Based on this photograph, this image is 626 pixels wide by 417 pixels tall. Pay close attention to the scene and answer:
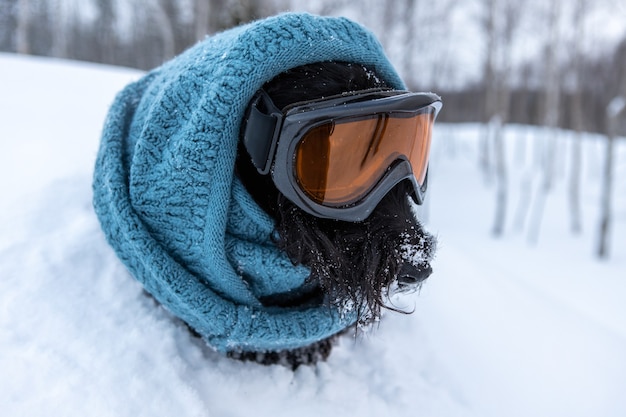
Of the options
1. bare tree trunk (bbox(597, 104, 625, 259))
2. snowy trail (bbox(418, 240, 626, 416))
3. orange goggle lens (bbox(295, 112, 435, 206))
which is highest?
orange goggle lens (bbox(295, 112, 435, 206))

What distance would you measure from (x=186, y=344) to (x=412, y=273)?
0.66m

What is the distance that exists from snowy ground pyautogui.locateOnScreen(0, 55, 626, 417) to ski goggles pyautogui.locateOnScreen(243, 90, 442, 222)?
0.34 meters

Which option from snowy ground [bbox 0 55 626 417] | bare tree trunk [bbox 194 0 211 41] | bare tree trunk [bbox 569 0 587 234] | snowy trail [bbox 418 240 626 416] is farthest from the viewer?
bare tree trunk [bbox 569 0 587 234]

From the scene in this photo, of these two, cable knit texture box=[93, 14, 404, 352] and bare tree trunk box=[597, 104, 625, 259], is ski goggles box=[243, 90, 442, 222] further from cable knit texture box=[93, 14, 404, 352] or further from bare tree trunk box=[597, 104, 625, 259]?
bare tree trunk box=[597, 104, 625, 259]

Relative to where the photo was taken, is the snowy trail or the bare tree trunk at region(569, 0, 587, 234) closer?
the snowy trail

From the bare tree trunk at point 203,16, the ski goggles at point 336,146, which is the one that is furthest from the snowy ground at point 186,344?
the bare tree trunk at point 203,16

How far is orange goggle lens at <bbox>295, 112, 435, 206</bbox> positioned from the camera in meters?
0.94

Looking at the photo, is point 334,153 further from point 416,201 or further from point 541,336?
point 541,336

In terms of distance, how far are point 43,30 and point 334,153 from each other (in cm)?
3014

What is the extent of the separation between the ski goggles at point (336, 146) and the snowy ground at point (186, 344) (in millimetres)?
336

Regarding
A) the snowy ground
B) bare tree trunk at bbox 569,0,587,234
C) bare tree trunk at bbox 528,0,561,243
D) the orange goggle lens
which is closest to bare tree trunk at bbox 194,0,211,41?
the snowy ground

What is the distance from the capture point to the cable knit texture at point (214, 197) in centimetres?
96

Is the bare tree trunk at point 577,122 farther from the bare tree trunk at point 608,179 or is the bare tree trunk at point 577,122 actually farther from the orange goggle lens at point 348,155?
the orange goggle lens at point 348,155

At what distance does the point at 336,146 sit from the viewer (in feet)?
3.08
